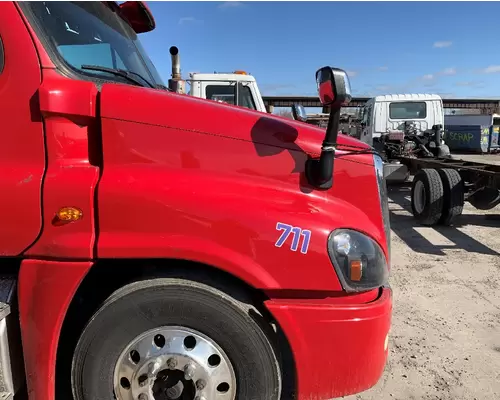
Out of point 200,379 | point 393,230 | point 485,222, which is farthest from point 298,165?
point 485,222

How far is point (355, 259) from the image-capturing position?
1995 mm

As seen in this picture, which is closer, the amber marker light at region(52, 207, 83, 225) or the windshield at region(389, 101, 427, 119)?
the amber marker light at region(52, 207, 83, 225)

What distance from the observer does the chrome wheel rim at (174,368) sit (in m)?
1.96

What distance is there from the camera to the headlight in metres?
1.97

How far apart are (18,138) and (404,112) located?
1191 cm

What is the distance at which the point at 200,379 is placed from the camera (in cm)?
197

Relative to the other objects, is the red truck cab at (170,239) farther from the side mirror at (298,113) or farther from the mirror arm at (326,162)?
the side mirror at (298,113)

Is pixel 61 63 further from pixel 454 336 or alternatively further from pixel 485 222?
pixel 485 222

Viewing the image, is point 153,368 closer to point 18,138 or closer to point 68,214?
point 68,214

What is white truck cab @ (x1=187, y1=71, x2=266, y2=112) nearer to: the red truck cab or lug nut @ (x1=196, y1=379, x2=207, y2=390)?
the red truck cab

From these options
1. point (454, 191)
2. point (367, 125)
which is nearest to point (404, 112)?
point (367, 125)

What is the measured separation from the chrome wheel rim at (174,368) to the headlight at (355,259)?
673mm

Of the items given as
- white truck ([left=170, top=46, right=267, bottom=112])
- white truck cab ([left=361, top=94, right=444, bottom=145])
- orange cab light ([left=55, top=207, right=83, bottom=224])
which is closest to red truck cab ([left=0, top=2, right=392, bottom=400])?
orange cab light ([left=55, top=207, right=83, bottom=224])

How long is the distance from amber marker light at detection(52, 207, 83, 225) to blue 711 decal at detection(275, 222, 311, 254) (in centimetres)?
89
